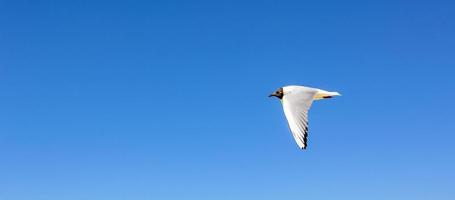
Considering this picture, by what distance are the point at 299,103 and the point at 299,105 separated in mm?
94

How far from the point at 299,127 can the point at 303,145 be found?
0.64 m

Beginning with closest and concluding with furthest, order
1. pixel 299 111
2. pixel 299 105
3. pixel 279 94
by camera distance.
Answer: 1. pixel 299 111
2. pixel 299 105
3. pixel 279 94

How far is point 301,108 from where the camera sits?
730 centimetres

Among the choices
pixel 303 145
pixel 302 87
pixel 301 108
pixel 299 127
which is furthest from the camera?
pixel 302 87

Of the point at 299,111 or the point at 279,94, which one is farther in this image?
the point at 279,94

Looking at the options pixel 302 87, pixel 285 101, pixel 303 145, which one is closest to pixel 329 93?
pixel 302 87

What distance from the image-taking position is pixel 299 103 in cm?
751

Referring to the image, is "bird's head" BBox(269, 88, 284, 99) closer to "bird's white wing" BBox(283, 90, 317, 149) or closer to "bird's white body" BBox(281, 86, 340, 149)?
"bird's white body" BBox(281, 86, 340, 149)

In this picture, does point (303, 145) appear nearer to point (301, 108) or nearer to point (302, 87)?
point (301, 108)

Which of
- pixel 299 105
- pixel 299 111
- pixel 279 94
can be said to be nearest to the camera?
pixel 299 111

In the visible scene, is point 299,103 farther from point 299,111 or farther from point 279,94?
point 279,94

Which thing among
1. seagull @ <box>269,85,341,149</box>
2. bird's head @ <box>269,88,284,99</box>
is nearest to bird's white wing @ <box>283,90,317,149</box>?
seagull @ <box>269,85,341,149</box>

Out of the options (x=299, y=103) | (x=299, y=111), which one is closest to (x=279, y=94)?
(x=299, y=103)

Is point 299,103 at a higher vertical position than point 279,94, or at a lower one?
lower
